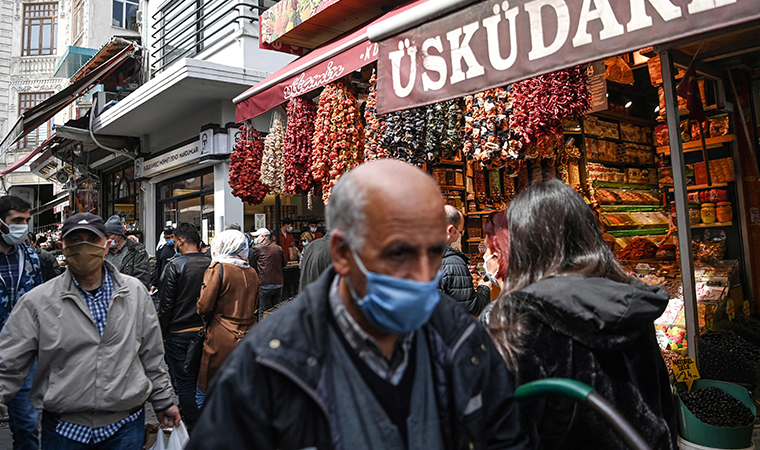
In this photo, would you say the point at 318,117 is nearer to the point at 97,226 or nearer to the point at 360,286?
the point at 97,226

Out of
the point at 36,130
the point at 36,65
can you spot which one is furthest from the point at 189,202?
the point at 36,65

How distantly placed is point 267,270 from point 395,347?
6.88 metres

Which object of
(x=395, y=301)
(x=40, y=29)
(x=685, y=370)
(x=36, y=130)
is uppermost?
(x=40, y=29)

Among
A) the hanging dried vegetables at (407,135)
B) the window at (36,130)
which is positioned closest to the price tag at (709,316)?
the hanging dried vegetables at (407,135)

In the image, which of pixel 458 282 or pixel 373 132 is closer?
pixel 458 282

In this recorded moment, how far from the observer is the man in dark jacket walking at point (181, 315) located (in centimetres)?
436

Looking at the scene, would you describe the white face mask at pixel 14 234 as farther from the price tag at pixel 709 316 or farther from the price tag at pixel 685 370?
the price tag at pixel 709 316

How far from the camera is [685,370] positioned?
2.98 m

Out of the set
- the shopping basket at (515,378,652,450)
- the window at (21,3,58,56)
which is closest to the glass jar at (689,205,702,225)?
the shopping basket at (515,378,652,450)

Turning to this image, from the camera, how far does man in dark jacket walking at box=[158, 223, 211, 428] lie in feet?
14.3

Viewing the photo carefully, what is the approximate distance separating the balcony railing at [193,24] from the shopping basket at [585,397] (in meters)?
9.02

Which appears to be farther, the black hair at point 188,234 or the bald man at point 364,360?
the black hair at point 188,234

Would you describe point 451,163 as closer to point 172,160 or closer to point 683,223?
point 683,223

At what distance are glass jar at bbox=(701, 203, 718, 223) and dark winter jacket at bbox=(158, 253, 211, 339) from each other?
5.47m
